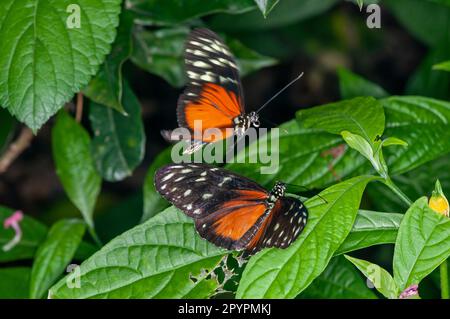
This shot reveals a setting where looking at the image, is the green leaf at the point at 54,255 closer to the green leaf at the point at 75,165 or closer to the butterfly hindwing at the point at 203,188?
the green leaf at the point at 75,165

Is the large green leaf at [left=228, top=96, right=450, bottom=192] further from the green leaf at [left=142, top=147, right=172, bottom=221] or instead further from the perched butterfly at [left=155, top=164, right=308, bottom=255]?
the green leaf at [left=142, top=147, right=172, bottom=221]

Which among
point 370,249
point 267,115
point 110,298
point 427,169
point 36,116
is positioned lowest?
point 370,249

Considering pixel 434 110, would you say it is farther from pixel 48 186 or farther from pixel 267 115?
pixel 48 186

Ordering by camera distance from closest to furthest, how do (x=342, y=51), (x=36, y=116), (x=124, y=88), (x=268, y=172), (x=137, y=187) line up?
(x=36, y=116), (x=268, y=172), (x=124, y=88), (x=137, y=187), (x=342, y=51)

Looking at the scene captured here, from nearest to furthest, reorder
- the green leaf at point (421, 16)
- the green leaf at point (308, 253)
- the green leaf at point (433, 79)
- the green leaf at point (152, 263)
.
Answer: the green leaf at point (308, 253) → the green leaf at point (152, 263) → the green leaf at point (433, 79) → the green leaf at point (421, 16)

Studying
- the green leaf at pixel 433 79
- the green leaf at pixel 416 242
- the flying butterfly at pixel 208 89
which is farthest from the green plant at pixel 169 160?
the green leaf at pixel 433 79

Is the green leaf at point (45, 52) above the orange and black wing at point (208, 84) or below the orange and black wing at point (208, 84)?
above

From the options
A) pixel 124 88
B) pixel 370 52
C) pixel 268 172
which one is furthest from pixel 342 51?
pixel 268 172
